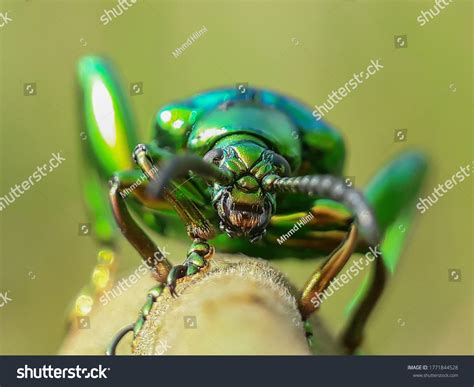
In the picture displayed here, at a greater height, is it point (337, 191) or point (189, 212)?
point (189, 212)

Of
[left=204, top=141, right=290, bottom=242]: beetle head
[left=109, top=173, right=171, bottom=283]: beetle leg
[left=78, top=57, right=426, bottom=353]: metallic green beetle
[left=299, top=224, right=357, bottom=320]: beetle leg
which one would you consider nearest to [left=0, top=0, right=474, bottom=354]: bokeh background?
[left=78, top=57, right=426, bottom=353]: metallic green beetle

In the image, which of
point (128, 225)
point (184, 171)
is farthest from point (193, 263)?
point (128, 225)

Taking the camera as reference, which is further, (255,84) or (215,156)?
(255,84)

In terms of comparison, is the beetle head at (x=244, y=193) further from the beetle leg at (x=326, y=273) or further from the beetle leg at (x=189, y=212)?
the beetle leg at (x=326, y=273)

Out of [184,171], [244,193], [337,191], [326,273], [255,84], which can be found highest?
[184,171]

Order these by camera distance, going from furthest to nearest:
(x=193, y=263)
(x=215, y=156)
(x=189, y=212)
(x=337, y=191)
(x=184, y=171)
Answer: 1. (x=215, y=156)
2. (x=189, y=212)
3. (x=184, y=171)
4. (x=337, y=191)
5. (x=193, y=263)

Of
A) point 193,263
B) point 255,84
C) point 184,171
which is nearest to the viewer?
point 193,263

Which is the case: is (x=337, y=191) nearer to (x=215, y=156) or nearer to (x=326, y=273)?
(x=326, y=273)
